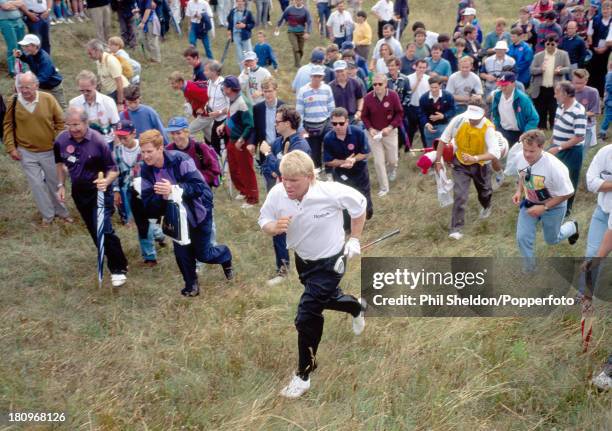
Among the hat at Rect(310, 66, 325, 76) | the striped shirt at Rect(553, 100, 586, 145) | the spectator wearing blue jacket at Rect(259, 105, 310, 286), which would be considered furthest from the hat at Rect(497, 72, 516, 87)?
the spectator wearing blue jacket at Rect(259, 105, 310, 286)

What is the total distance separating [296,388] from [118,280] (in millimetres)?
3020

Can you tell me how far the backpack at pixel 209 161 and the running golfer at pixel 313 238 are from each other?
250 centimetres

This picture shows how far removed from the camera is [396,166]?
11031 millimetres

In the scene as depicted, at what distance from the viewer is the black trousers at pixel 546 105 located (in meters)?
11.9

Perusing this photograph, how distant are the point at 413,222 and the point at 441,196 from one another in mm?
576

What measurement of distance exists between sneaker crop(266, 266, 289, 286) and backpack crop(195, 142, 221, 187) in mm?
1337

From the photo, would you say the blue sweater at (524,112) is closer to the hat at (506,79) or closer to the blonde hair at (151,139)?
the hat at (506,79)

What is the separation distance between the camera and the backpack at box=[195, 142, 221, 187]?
733cm

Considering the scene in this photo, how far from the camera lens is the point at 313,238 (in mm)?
4973

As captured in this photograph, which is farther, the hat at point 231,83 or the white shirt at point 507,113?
the white shirt at point 507,113

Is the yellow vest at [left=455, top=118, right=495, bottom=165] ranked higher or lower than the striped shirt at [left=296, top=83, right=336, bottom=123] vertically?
lower

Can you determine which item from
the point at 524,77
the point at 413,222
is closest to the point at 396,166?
the point at 413,222

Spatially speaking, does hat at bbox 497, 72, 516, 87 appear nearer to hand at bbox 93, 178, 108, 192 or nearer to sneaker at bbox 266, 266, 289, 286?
sneaker at bbox 266, 266, 289, 286

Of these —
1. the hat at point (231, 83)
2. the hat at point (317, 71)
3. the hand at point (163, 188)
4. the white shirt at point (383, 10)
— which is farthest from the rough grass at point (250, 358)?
the white shirt at point (383, 10)
